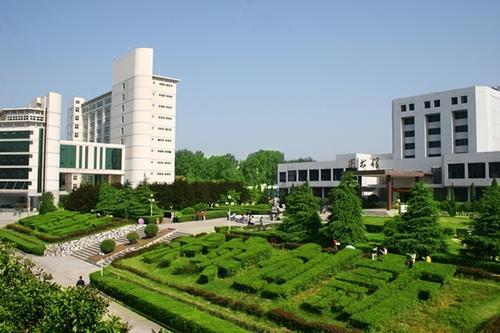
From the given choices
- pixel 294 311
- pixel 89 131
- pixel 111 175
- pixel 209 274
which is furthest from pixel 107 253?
pixel 89 131

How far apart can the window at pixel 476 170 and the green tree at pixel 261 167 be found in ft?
237

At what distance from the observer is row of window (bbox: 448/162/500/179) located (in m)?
66.5

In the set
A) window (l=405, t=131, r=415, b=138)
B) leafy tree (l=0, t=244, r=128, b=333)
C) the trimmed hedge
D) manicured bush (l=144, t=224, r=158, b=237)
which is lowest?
the trimmed hedge

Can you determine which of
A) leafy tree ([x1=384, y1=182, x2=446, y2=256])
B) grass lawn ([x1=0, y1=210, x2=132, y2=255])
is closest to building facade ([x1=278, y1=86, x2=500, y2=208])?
leafy tree ([x1=384, y1=182, x2=446, y2=256])

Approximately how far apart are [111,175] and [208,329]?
8452 cm

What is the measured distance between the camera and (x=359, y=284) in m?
23.8

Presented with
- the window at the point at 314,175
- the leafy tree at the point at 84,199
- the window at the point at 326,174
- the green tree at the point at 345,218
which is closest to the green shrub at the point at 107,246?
the green tree at the point at 345,218

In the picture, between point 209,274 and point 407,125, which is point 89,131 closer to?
point 407,125

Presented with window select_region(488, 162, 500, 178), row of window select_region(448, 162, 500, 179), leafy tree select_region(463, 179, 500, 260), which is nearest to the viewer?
leafy tree select_region(463, 179, 500, 260)

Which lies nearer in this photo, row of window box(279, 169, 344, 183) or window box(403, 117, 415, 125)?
row of window box(279, 169, 344, 183)

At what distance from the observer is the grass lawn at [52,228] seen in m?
47.1

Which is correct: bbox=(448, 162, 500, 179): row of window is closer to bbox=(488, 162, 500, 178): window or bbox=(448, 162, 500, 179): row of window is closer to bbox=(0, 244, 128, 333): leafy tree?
bbox=(488, 162, 500, 178): window

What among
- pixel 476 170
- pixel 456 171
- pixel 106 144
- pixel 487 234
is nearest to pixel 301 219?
pixel 487 234

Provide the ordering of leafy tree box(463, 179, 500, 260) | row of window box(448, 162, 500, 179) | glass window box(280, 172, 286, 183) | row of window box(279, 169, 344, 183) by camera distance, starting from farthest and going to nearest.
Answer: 1. glass window box(280, 172, 286, 183)
2. row of window box(279, 169, 344, 183)
3. row of window box(448, 162, 500, 179)
4. leafy tree box(463, 179, 500, 260)
